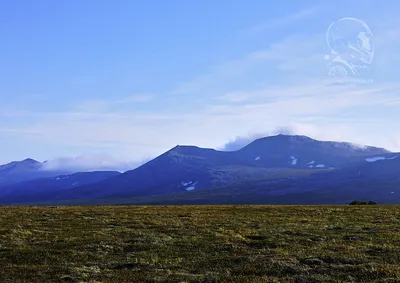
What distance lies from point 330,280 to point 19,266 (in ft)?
44.4

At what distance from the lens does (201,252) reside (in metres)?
23.9

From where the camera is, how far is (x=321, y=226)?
1384 inches

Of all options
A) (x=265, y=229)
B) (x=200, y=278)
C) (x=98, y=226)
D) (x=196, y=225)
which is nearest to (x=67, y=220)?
(x=98, y=226)

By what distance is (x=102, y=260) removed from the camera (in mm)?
22328

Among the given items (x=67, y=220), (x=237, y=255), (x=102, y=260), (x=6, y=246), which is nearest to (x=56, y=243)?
(x=6, y=246)

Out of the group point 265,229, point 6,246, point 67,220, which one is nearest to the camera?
point 6,246

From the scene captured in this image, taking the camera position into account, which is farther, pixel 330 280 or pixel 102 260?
pixel 102 260

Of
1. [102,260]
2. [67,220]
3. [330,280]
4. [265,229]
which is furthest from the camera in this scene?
[67,220]

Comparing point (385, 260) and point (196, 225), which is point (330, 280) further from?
point (196, 225)

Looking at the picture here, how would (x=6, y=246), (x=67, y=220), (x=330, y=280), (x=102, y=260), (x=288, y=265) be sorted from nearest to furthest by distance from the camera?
(x=330, y=280) → (x=288, y=265) → (x=102, y=260) → (x=6, y=246) → (x=67, y=220)

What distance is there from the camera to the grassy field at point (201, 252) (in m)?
18.5

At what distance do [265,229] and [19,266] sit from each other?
58.8 ft

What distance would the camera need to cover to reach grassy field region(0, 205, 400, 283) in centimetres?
1855

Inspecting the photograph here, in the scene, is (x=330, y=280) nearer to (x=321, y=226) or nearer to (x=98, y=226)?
(x=321, y=226)
